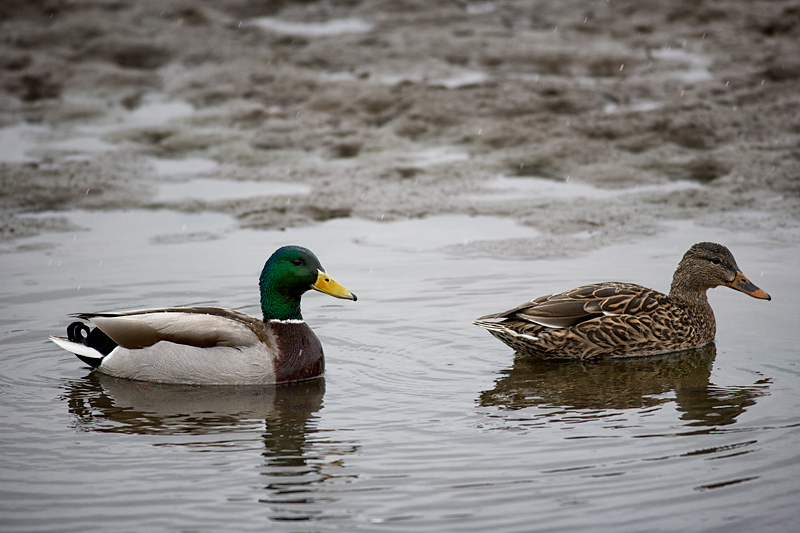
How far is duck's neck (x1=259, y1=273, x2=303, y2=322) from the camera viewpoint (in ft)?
24.3

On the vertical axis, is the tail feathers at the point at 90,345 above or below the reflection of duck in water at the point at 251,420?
above

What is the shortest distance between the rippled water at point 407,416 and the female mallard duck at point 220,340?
0.14 meters

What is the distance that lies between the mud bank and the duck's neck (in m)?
3.02

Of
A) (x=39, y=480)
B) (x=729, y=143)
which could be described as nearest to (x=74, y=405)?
(x=39, y=480)

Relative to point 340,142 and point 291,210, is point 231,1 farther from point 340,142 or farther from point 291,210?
point 291,210

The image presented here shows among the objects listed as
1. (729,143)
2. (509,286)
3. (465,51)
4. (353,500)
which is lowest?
(353,500)

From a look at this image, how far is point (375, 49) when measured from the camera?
17.4 m

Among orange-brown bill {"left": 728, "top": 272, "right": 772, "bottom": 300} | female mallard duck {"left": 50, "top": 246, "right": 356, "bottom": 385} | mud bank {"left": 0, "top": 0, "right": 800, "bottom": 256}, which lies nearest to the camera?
female mallard duck {"left": 50, "top": 246, "right": 356, "bottom": 385}

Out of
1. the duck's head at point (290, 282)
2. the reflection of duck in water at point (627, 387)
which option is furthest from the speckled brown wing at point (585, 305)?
the duck's head at point (290, 282)

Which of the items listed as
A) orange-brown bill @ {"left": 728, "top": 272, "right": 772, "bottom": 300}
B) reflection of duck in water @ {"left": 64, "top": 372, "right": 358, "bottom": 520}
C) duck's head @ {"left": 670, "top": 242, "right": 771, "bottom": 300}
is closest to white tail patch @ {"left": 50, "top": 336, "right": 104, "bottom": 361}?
reflection of duck in water @ {"left": 64, "top": 372, "right": 358, "bottom": 520}

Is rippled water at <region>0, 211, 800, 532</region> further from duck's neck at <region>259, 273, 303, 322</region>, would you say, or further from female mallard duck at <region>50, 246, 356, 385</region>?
duck's neck at <region>259, 273, 303, 322</region>

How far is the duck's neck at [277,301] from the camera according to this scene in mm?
7398

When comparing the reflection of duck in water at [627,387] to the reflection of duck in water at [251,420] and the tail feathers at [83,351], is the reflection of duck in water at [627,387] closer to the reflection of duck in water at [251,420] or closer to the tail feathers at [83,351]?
the reflection of duck in water at [251,420]

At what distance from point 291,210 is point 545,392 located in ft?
16.9
